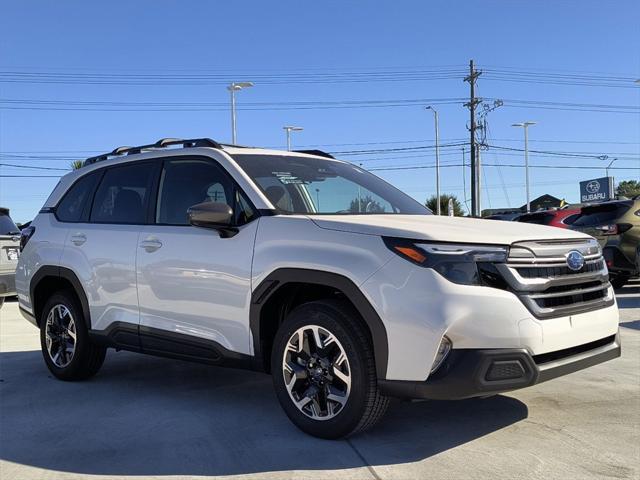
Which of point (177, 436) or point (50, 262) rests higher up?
point (50, 262)

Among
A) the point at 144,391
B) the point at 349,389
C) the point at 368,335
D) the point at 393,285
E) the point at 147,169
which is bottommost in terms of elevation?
the point at 144,391

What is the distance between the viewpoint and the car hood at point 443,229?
346cm

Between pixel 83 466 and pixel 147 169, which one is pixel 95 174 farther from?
pixel 83 466

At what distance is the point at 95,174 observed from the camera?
18.7 feet

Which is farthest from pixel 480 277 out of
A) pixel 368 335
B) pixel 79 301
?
pixel 79 301

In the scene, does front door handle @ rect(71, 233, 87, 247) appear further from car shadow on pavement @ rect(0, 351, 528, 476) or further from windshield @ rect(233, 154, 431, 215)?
windshield @ rect(233, 154, 431, 215)

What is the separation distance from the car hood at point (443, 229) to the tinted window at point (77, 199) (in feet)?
8.66

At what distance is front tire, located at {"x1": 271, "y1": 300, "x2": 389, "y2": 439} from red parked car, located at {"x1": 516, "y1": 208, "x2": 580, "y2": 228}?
8768 mm

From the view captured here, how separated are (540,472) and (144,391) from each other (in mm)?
3220

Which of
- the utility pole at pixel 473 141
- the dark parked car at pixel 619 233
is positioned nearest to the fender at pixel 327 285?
the dark parked car at pixel 619 233

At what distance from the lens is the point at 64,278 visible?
18.1ft

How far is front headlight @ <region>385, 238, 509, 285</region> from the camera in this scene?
3.34 m

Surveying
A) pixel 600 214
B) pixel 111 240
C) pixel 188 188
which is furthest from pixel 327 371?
pixel 600 214

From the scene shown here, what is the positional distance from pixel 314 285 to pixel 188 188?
145 cm
